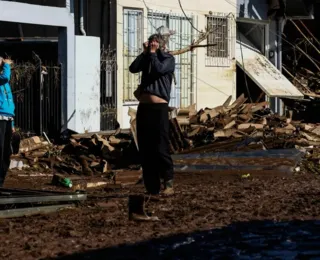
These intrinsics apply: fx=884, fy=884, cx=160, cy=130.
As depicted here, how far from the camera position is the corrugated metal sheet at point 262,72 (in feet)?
75.0

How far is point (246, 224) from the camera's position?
9.35 meters

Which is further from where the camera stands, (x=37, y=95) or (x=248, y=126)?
(x=37, y=95)

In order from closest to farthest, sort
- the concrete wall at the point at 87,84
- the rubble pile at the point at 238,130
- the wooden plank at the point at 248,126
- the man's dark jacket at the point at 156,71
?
the man's dark jacket at the point at 156,71 < the rubble pile at the point at 238,130 < the wooden plank at the point at 248,126 < the concrete wall at the point at 87,84

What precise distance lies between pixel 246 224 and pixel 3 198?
2.58 meters

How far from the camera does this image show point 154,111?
1080 centimetres

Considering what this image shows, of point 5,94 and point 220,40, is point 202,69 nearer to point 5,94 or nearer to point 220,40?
point 220,40

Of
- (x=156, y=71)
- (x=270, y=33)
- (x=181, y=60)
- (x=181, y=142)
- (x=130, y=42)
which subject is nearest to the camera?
(x=156, y=71)

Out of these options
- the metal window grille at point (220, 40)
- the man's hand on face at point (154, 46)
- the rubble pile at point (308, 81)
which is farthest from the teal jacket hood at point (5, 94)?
the rubble pile at point (308, 81)

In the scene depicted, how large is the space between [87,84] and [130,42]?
1.87m

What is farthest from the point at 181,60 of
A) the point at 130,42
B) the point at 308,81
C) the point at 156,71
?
the point at 156,71

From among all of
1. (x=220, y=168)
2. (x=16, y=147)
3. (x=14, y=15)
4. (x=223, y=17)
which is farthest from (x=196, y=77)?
(x=16, y=147)

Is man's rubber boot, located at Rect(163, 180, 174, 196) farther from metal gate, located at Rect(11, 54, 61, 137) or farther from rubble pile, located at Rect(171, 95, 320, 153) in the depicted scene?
metal gate, located at Rect(11, 54, 61, 137)

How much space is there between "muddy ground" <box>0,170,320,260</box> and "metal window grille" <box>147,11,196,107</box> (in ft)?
29.4

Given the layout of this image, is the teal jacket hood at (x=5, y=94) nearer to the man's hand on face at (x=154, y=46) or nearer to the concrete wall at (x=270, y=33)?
the man's hand on face at (x=154, y=46)
